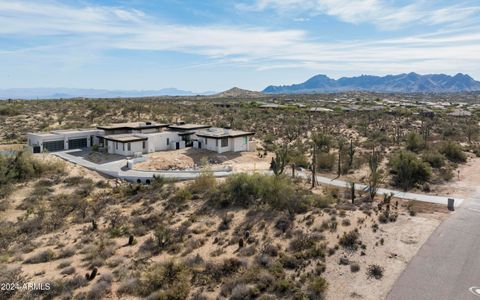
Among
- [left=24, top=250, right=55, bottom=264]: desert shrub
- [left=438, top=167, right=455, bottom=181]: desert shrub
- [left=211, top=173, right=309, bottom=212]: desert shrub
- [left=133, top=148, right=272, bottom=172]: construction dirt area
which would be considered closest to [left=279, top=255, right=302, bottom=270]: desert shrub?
[left=211, top=173, right=309, bottom=212]: desert shrub

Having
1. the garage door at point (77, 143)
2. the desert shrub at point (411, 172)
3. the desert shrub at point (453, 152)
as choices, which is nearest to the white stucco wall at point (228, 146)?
the garage door at point (77, 143)

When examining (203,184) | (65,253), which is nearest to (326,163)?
(203,184)

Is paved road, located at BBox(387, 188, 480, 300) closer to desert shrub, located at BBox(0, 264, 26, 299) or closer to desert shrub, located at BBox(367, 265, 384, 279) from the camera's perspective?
desert shrub, located at BBox(367, 265, 384, 279)

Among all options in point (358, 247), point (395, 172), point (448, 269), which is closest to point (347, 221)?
point (358, 247)

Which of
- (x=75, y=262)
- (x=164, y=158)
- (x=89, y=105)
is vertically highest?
(x=89, y=105)

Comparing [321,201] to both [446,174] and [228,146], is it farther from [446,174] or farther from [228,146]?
[228,146]

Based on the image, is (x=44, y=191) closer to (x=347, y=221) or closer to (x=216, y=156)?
(x=216, y=156)
